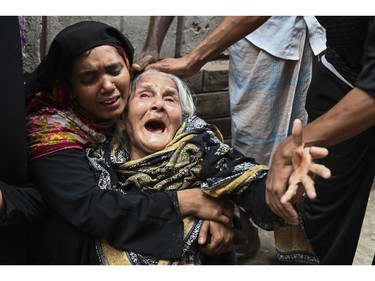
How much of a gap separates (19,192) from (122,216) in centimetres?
36

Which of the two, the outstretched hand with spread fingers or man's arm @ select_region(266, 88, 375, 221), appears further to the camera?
man's arm @ select_region(266, 88, 375, 221)

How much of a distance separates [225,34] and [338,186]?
823mm

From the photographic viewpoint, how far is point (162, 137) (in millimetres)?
2201

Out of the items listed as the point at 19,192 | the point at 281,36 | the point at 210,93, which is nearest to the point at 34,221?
the point at 19,192

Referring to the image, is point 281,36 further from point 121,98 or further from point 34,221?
point 34,221

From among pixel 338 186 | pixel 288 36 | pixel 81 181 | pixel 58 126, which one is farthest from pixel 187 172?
pixel 288 36

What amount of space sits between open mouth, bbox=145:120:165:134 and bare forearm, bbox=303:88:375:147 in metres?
0.59

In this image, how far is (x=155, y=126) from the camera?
2.27 meters

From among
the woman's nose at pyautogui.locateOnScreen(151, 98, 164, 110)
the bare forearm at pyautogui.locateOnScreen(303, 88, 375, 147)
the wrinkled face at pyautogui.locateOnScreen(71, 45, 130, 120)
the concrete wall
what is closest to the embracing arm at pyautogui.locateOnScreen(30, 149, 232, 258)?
the wrinkled face at pyautogui.locateOnScreen(71, 45, 130, 120)

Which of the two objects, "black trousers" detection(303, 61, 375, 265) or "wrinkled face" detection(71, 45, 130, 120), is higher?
"wrinkled face" detection(71, 45, 130, 120)

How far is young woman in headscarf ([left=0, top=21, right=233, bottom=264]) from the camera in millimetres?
2008

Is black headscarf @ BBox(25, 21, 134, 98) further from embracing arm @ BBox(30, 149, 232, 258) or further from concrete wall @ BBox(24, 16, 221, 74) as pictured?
concrete wall @ BBox(24, 16, 221, 74)

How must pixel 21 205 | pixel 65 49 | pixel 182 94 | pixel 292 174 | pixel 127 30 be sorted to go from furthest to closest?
pixel 127 30
pixel 182 94
pixel 65 49
pixel 21 205
pixel 292 174

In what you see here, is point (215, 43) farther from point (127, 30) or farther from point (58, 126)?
point (127, 30)
